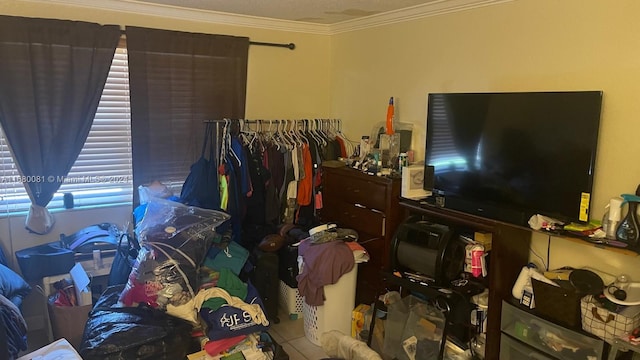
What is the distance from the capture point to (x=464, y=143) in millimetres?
2863

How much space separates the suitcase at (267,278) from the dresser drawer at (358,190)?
64 centimetres

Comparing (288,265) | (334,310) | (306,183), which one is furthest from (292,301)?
(306,183)

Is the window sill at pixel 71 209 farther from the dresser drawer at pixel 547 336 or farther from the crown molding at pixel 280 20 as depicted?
the dresser drawer at pixel 547 336

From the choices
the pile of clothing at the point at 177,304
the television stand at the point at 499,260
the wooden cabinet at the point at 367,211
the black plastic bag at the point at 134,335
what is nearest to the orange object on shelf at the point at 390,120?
the wooden cabinet at the point at 367,211

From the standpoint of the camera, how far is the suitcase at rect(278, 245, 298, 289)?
11.7 feet

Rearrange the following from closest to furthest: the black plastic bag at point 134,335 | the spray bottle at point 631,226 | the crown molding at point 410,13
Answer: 1. the spray bottle at point 631,226
2. the black plastic bag at point 134,335
3. the crown molding at point 410,13

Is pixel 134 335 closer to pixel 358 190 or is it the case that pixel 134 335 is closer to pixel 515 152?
pixel 358 190

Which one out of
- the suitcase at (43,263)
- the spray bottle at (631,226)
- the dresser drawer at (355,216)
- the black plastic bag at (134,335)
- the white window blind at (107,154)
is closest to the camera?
the spray bottle at (631,226)

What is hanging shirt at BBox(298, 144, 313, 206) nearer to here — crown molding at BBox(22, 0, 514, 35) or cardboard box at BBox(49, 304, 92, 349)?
crown molding at BBox(22, 0, 514, 35)

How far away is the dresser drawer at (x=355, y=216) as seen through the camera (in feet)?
10.7

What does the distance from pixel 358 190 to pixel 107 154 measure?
1771 mm

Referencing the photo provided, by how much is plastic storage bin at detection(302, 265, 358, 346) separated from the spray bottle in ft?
5.13

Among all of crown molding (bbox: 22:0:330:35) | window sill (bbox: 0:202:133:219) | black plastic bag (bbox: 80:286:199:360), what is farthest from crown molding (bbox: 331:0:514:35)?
black plastic bag (bbox: 80:286:199:360)

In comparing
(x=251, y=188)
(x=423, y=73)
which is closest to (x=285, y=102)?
(x=251, y=188)
